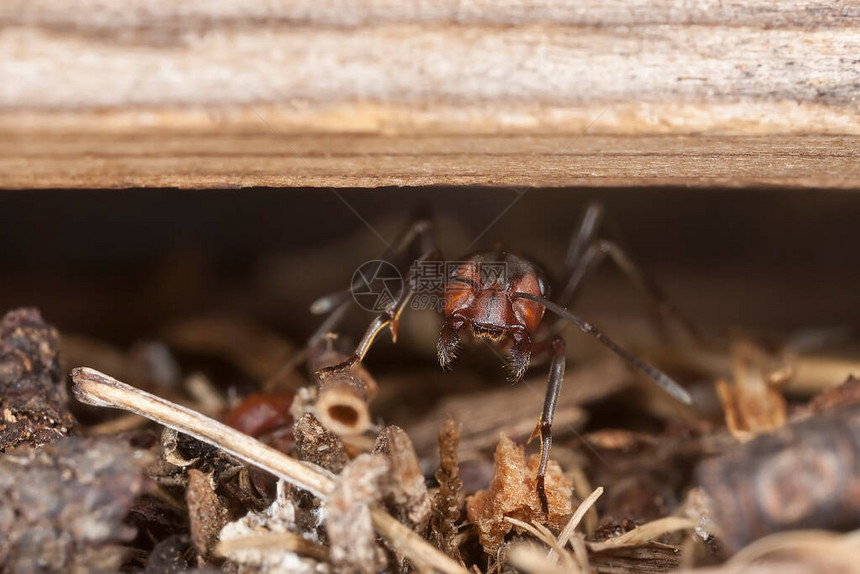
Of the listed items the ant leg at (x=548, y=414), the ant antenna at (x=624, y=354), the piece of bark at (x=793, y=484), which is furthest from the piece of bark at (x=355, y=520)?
the ant antenna at (x=624, y=354)

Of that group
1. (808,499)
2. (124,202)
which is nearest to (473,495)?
(808,499)

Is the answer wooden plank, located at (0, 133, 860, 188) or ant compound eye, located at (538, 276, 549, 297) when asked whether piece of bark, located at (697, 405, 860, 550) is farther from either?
ant compound eye, located at (538, 276, 549, 297)

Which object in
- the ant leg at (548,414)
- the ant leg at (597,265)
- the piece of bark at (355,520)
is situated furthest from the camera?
the ant leg at (597,265)

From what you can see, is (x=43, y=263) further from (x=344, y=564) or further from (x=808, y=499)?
(x=808, y=499)

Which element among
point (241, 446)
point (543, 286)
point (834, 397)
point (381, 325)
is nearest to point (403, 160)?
point (381, 325)

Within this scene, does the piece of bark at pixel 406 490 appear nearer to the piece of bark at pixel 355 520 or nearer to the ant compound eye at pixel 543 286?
the piece of bark at pixel 355 520

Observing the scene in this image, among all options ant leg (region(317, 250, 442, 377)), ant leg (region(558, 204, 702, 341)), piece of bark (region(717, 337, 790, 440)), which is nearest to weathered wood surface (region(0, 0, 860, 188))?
ant leg (region(317, 250, 442, 377))
